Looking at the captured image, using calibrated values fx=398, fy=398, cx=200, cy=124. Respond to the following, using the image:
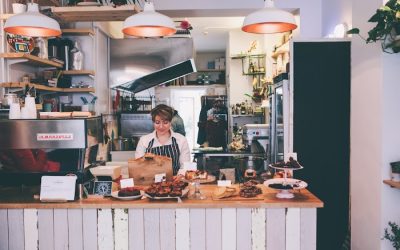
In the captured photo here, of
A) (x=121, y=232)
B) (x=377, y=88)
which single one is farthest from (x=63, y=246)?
(x=377, y=88)

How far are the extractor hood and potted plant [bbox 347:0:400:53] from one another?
3.51 m

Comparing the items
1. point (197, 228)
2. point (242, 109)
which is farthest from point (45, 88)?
point (242, 109)

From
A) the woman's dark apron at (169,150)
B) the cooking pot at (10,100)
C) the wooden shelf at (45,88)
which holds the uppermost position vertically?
the wooden shelf at (45,88)

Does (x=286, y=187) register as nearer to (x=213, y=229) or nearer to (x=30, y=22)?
(x=213, y=229)

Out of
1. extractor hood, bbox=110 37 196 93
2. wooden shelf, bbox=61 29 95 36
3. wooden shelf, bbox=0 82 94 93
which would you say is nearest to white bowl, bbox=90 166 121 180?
wooden shelf, bbox=0 82 94 93

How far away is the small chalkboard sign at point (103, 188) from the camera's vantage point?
116 inches

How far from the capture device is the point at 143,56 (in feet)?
20.5

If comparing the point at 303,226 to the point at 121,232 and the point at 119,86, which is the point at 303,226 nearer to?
the point at 121,232

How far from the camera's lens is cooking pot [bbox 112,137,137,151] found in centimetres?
618

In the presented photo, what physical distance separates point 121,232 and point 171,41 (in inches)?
158

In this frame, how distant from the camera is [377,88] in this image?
3408mm

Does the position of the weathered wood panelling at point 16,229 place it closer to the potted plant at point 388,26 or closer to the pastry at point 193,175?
the pastry at point 193,175

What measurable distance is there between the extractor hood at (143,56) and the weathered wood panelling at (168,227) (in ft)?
11.8

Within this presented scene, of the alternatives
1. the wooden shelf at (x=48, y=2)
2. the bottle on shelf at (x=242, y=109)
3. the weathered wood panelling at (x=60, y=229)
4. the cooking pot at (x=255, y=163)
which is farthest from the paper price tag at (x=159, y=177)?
the bottle on shelf at (x=242, y=109)
